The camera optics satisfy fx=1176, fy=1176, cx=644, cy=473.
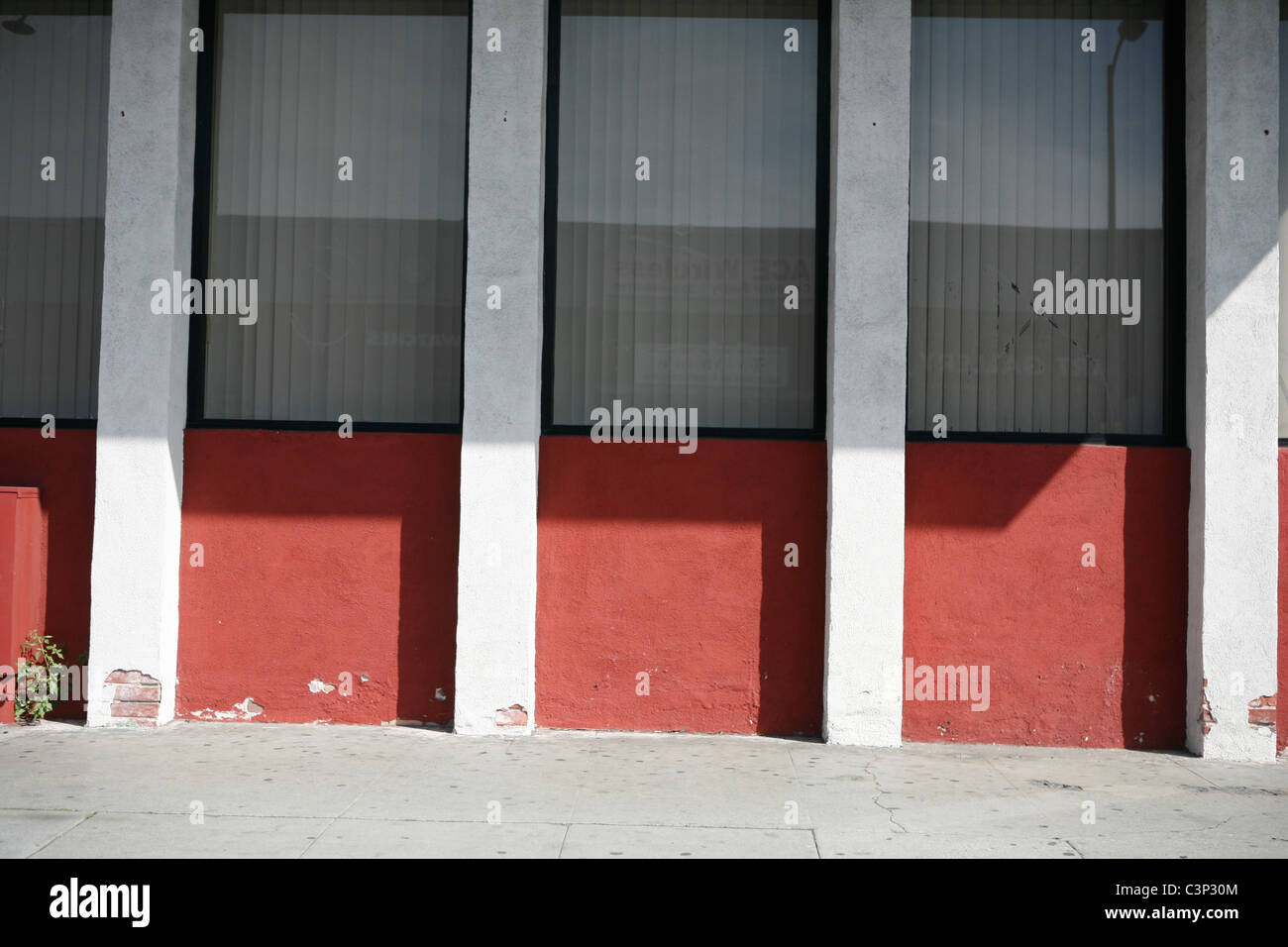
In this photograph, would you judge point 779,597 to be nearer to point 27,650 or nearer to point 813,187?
point 813,187

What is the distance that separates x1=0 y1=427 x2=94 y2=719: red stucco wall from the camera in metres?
8.52

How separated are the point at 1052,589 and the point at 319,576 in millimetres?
5232

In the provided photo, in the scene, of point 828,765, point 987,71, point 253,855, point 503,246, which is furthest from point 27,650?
point 987,71

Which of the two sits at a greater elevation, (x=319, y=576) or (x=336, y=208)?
(x=336, y=208)

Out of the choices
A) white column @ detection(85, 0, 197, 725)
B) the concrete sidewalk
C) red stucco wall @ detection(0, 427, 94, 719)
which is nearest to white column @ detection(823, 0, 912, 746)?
the concrete sidewalk

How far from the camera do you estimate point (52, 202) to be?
28.9 ft

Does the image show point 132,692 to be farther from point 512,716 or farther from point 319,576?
point 512,716

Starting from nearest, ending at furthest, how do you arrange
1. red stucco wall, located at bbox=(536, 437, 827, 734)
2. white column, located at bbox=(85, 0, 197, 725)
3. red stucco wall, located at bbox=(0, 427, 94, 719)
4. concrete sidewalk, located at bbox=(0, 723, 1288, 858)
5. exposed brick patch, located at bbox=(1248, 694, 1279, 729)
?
concrete sidewalk, located at bbox=(0, 723, 1288, 858) → exposed brick patch, located at bbox=(1248, 694, 1279, 729) → white column, located at bbox=(85, 0, 197, 725) → red stucco wall, located at bbox=(536, 437, 827, 734) → red stucco wall, located at bbox=(0, 427, 94, 719)

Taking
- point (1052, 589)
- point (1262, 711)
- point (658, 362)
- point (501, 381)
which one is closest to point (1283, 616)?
point (1262, 711)

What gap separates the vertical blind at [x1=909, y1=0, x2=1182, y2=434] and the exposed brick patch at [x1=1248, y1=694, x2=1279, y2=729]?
6.63ft

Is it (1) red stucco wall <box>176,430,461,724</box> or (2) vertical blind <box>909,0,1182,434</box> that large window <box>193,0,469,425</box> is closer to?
(1) red stucco wall <box>176,430,461,724</box>

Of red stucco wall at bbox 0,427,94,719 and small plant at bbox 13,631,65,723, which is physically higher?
red stucco wall at bbox 0,427,94,719

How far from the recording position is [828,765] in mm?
7555

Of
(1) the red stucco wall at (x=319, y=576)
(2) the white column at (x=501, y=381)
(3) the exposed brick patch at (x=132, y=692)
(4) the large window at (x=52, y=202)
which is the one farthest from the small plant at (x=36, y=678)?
(2) the white column at (x=501, y=381)
